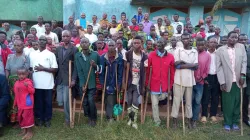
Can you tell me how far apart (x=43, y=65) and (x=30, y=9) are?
7982mm

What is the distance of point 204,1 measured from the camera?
9.91 m

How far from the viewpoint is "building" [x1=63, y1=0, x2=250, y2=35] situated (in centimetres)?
1006

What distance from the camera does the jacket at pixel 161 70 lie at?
4.89m

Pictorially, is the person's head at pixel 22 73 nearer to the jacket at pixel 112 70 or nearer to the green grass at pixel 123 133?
the green grass at pixel 123 133

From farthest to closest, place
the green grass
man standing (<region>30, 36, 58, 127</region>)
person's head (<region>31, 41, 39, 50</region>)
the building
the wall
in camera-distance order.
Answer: the wall, the building, person's head (<region>31, 41, 39, 50</region>), man standing (<region>30, 36, 58, 127</region>), the green grass

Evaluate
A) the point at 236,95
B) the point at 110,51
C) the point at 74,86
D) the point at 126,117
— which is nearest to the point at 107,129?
the point at 126,117

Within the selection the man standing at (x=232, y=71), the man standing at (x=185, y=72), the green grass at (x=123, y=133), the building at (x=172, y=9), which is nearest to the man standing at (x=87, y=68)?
the green grass at (x=123, y=133)

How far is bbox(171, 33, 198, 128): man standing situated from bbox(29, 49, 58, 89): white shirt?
257 centimetres

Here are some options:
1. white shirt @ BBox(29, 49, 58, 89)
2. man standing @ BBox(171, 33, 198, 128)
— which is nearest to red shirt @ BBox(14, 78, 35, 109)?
white shirt @ BBox(29, 49, 58, 89)

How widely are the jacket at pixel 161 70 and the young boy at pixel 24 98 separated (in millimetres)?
2441

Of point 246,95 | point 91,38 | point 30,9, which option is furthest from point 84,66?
point 30,9

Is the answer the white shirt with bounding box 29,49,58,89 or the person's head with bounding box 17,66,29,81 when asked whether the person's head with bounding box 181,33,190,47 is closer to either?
the white shirt with bounding box 29,49,58,89

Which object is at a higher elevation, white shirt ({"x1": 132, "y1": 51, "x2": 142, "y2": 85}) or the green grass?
white shirt ({"x1": 132, "y1": 51, "x2": 142, "y2": 85})

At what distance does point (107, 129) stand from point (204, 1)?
7.52 meters
